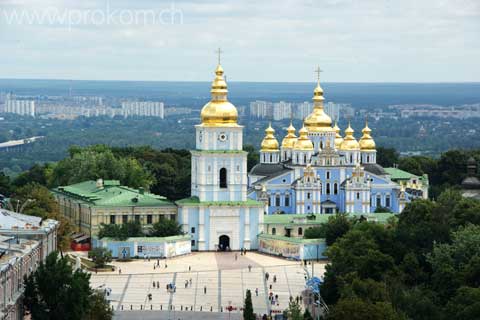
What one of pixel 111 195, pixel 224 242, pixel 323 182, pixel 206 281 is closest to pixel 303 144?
pixel 323 182

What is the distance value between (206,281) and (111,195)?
14.3 metres

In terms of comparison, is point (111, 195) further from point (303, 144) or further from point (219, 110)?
point (303, 144)

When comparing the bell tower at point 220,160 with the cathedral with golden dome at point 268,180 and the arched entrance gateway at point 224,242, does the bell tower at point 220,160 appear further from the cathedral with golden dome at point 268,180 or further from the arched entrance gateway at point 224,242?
the arched entrance gateway at point 224,242

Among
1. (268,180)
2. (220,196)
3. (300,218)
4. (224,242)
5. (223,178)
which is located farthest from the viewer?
(268,180)

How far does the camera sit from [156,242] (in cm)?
6600

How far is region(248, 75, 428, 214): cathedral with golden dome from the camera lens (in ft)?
254

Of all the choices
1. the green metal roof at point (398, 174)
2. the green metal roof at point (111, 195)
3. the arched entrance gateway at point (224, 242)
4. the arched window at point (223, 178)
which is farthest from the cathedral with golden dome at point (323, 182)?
the arched entrance gateway at point (224, 242)

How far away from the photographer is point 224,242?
227 ft

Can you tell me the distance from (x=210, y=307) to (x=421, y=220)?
8.64m

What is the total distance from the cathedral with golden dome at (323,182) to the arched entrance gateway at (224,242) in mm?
8531

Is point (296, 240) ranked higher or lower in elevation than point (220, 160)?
lower

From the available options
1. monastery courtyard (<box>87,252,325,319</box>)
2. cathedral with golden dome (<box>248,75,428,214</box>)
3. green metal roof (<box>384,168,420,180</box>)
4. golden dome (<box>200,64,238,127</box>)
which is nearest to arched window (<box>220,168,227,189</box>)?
golden dome (<box>200,64,238,127</box>)

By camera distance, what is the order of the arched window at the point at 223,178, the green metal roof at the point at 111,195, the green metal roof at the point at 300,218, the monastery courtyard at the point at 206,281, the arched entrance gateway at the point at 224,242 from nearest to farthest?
the monastery courtyard at the point at 206,281, the arched entrance gateway at the point at 224,242, the arched window at the point at 223,178, the green metal roof at the point at 111,195, the green metal roof at the point at 300,218

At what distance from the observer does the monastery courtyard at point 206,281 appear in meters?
52.9
